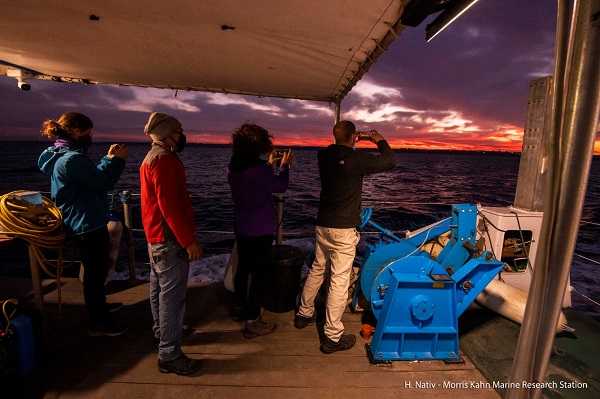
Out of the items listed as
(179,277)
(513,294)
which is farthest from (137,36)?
(513,294)

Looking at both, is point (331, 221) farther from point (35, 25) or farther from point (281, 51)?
point (35, 25)

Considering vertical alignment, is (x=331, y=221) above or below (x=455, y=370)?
above

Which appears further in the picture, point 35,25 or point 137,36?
point 137,36

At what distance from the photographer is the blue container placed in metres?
2.38

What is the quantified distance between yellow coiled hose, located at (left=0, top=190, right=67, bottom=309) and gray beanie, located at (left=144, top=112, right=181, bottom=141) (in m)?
1.39

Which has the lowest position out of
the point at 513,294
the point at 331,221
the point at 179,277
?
the point at 513,294

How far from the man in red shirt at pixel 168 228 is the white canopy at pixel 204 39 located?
41.9 inches

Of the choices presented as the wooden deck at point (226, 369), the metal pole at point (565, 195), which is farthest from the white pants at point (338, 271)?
the metal pole at point (565, 195)

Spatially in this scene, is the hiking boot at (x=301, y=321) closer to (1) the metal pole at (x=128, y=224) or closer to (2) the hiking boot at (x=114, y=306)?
(2) the hiking boot at (x=114, y=306)

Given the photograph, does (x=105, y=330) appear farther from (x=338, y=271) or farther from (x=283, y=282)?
(x=338, y=271)

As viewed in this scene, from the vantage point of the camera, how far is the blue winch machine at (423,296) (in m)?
2.73

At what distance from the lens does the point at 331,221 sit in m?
2.87

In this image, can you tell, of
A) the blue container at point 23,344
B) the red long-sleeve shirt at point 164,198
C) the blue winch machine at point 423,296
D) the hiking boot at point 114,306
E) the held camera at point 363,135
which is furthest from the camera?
the hiking boot at point 114,306

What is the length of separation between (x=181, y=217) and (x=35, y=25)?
255 centimetres
